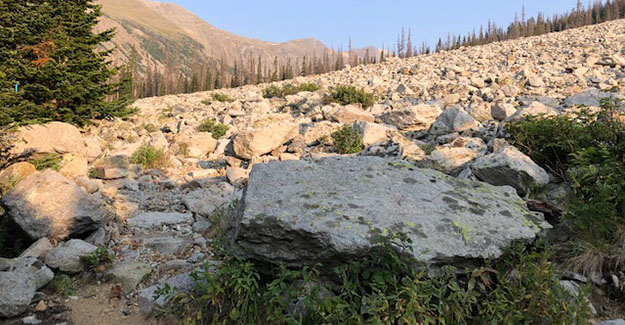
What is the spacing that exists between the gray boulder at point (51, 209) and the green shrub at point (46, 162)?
3131 mm

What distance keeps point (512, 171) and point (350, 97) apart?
11.2 metres

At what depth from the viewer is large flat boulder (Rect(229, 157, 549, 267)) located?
3.01m

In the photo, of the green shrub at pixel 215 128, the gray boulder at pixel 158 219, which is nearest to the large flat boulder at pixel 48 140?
the gray boulder at pixel 158 219

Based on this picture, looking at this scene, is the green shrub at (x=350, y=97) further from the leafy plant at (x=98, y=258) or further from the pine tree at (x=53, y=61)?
the leafy plant at (x=98, y=258)

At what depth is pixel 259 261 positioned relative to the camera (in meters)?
3.24

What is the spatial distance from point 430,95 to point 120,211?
13.5 m

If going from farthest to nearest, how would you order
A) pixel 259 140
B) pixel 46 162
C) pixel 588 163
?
pixel 259 140 → pixel 46 162 → pixel 588 163

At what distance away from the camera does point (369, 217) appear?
3205 mm

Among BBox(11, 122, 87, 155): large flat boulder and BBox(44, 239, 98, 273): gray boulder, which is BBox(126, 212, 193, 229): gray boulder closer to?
BBox(44, 239, 98, 273): gray boulder

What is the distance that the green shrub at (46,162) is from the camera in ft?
24.8

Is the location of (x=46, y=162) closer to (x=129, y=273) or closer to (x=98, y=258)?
(x=98, y=258)

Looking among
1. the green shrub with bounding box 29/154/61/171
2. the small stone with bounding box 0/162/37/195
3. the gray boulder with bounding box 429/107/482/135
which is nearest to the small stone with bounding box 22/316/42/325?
the small stone with bounding box 0/162/37/195

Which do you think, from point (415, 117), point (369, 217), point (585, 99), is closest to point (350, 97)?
point (415, 117)

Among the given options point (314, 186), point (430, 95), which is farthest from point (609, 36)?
point (314, 186)
